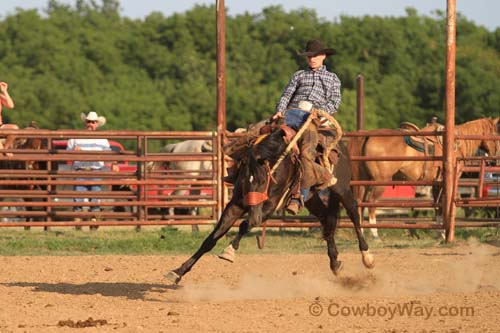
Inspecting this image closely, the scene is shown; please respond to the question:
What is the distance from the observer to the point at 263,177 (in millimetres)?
8906

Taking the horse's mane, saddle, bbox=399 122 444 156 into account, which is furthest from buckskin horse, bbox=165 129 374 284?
the horse's mane

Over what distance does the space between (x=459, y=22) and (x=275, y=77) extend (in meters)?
11.2

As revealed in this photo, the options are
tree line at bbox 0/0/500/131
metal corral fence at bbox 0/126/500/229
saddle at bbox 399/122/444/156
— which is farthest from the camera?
tree line at bbox 0/0/500/131

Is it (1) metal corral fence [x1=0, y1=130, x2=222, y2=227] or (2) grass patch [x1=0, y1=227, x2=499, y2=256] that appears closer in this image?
(2) grass patch [x1=0, y1=227, x2=499, y2=256]

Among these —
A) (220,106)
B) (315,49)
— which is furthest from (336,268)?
(220,106)

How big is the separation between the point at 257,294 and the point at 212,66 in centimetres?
3667

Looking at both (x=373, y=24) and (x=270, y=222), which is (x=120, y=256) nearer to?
(x=270, y=222)

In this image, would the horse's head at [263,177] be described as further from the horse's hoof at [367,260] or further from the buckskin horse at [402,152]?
the buckskin horse at [402,152]

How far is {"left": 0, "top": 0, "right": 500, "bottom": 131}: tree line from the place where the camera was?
137ft

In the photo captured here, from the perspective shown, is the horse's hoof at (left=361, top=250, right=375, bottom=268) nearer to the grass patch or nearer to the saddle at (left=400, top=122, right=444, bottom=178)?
the grass patch

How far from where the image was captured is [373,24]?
4834 cm

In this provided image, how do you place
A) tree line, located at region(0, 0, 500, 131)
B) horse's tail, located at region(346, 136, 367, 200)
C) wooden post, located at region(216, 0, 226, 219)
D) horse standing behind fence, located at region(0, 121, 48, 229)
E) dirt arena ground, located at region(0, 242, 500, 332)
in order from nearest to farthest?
1. dirt arena ground, located at region(0, 242, 500, 332)
2. wooden post, located at region(216, 0, 226, 219)
3. horse's tail, located at region(346, 136, 367, 200)
4. horse standing behind fence, located at region(0, 121, 48, 229)
5. tree line, located at region(0, 0, 500, 131)

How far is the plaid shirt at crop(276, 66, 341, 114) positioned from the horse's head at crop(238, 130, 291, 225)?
0.97 meters

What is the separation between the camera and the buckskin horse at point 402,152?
50.9 ft
